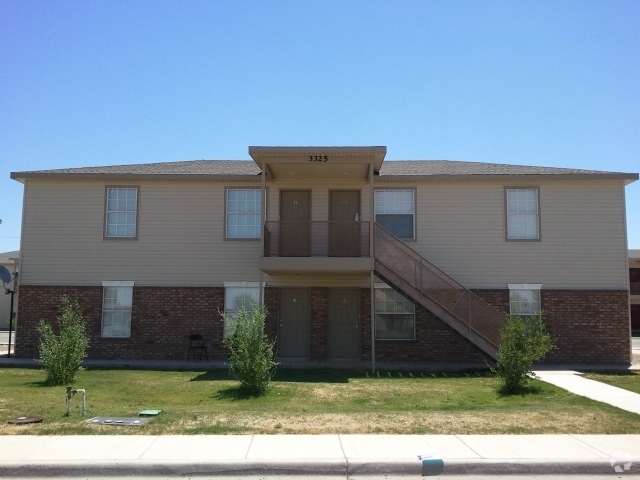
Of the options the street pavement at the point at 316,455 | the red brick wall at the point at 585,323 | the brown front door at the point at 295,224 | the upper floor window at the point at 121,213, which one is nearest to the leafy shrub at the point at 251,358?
the street pavement at the point at 316,455

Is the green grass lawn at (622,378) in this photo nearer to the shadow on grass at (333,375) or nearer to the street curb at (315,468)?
the shadow on grass at (333,375)

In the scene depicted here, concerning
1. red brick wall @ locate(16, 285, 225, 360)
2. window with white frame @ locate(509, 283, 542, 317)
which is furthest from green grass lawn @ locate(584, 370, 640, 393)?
red brick wall @ locate(16, 285, 225, 360)

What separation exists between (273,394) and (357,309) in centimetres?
667

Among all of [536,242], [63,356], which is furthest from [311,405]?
[536,242]

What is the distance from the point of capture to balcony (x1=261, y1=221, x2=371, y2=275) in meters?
16.6

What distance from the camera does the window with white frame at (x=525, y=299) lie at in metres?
18.3

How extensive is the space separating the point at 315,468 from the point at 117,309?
43.4 feet

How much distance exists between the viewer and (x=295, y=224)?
1825 centimetres

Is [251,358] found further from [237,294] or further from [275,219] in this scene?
[275,219]

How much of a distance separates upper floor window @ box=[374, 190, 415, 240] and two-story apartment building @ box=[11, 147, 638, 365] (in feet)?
0.14

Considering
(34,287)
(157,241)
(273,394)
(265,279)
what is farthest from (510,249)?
(34,287)

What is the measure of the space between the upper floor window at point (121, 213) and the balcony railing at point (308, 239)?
4.42 m

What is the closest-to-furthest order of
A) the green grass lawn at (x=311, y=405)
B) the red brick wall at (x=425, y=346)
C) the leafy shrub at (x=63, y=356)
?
the green grass lawn at (x=311, y=405), the leafy shrub at (x=63, y=356), the red brick wall at (x=425, y=346)

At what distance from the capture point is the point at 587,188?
18500 mm
